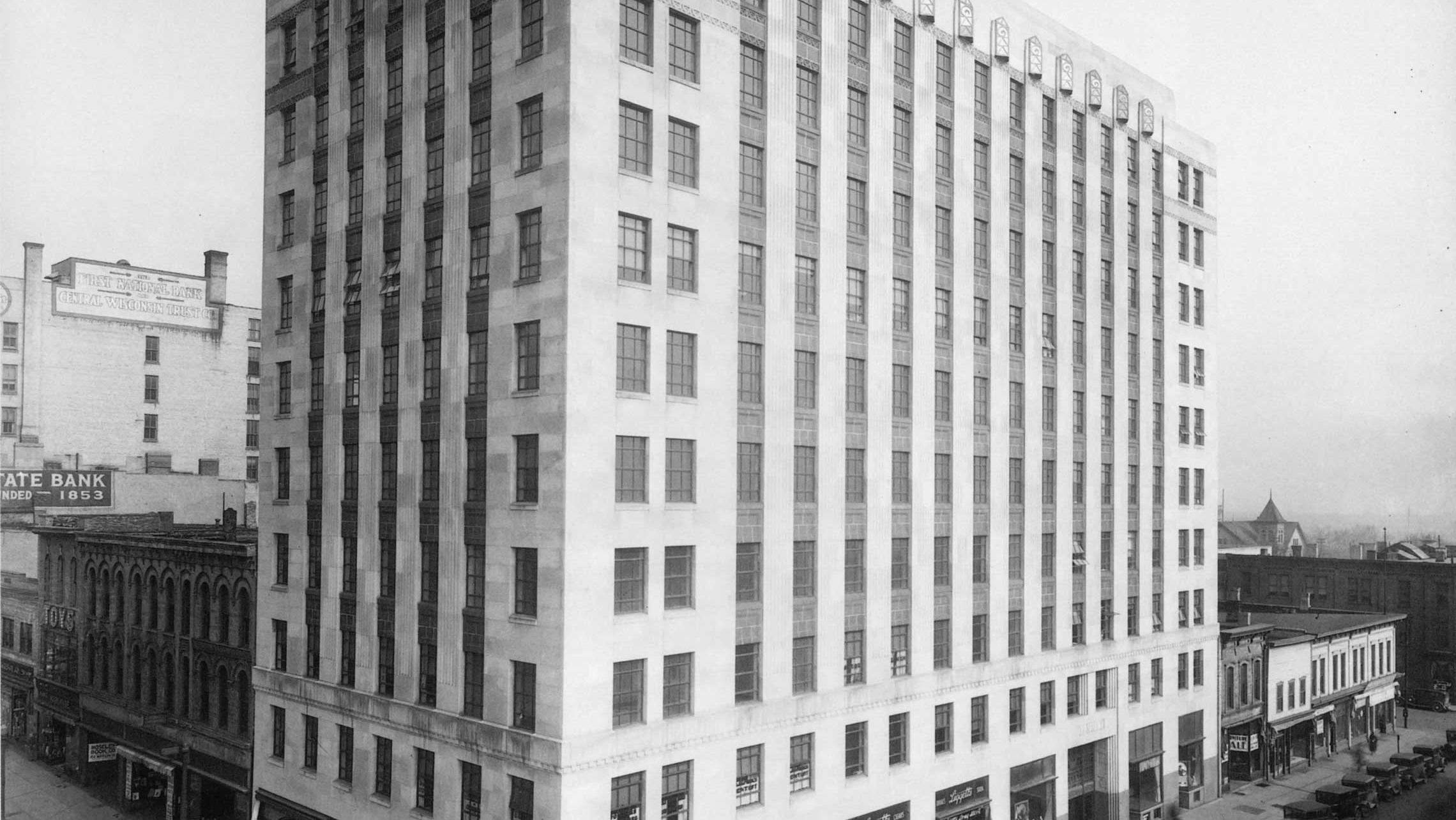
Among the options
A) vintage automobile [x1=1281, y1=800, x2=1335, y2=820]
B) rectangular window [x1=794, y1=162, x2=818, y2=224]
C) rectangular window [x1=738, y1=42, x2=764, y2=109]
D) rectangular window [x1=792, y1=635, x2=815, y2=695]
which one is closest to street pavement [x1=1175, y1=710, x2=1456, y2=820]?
vintage automobile [x1=1281, y1=800, x2=1335, y2=820]

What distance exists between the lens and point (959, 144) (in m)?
44.9

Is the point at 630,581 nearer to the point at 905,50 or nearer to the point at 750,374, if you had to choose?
the point at 750,374

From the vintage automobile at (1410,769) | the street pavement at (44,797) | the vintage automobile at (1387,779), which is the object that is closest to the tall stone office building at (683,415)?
the street pavement at (44,797)

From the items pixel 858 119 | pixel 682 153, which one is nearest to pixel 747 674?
pixel 682 153

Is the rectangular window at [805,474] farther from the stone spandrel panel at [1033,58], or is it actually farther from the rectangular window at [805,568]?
the stone spandrel panel at [1033,58]

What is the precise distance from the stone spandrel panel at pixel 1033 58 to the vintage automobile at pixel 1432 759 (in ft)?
160

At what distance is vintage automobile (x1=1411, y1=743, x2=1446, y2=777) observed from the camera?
65688 mm

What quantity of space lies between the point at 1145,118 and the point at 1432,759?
1742 inches

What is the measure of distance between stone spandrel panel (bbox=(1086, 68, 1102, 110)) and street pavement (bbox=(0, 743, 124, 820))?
59.7 meters

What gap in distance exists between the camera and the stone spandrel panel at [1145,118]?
56.9m

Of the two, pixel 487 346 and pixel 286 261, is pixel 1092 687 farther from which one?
pixel 286 261

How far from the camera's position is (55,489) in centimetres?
5891

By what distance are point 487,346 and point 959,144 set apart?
2274 centimetres

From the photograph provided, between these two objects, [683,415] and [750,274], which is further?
[750,274]
